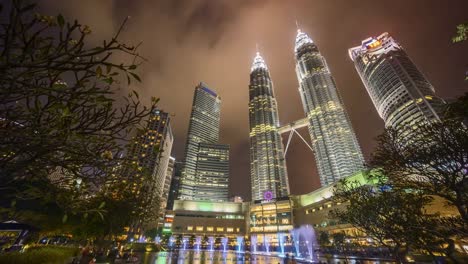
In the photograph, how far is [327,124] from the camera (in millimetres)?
143375

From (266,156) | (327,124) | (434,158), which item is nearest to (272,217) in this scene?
(266,156)

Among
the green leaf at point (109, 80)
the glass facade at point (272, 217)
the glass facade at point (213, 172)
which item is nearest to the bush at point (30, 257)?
the green leaf at point (109, 80)

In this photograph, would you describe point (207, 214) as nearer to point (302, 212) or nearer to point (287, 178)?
point (302, 212)

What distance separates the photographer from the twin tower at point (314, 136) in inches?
5153

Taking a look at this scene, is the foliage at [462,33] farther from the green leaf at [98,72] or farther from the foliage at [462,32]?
the green leaf at [98,72]

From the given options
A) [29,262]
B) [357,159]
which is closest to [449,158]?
[29,262]

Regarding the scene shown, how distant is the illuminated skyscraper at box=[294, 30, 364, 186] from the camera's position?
5059 inches

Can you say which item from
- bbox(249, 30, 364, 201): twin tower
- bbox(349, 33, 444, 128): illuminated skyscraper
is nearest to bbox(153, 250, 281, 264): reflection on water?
bbox(249, 30, 364, 201): twin tower

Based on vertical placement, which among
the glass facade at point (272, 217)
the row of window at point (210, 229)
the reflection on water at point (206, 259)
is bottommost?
the reflection on water at point (206, 259)

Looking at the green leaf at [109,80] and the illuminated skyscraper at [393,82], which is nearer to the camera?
the green leaf at [109,80]

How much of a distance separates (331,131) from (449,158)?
14194cm

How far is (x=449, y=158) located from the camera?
31.1ft

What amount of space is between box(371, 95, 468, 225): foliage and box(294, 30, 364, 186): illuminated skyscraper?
398ft

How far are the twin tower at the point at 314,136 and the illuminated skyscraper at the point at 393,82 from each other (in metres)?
23.8
